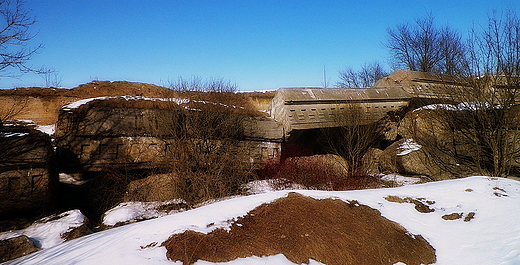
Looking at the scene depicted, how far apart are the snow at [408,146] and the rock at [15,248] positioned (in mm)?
10086

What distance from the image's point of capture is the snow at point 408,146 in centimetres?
1058

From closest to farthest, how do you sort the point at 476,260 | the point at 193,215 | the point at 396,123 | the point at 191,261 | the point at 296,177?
1. the point at 191,261
2. the point at 476,260
3. the point at 193,215
4. the point at 296,177
5. the point at 396,123

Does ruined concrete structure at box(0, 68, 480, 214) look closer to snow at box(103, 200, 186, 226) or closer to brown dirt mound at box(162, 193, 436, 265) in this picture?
snow at box(103, 200, 186, 226)

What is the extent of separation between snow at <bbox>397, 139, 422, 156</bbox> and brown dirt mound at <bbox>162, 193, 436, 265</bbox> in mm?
6397

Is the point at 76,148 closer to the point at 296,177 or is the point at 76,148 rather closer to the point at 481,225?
the point at 296,177

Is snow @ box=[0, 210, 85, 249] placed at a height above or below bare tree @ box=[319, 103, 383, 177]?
below

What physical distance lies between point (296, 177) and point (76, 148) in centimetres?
666

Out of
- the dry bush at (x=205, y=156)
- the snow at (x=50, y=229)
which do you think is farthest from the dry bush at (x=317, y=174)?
the snow at (x=50, y=229)

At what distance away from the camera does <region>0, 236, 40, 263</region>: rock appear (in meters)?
5.48

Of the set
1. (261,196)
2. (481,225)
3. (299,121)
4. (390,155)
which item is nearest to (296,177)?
(299,121)

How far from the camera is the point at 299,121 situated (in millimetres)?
10906

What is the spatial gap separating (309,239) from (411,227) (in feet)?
5.90

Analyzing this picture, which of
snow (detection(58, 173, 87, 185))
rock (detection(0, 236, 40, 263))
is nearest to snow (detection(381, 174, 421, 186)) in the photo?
rock (detection(0, 236, 40, 263))

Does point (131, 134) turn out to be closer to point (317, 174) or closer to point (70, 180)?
point (70, 180)
